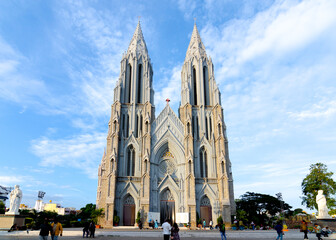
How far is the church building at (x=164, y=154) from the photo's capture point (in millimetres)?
33156

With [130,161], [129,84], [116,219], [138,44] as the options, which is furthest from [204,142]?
[138,44]

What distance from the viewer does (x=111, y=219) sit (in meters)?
31.0

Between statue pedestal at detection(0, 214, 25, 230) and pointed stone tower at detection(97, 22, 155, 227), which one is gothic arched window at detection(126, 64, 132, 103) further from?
statue pedestal at detection(0, 214, 25, 230)

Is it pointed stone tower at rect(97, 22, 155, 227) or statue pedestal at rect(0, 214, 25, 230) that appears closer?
statue pedestal at rect(0, 214, 25, 230)

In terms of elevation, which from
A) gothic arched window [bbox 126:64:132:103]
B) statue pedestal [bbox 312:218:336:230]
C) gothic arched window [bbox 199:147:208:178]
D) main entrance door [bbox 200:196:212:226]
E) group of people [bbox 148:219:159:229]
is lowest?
group of people [bbox 148:219:159:229]

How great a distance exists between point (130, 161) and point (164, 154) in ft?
15.9

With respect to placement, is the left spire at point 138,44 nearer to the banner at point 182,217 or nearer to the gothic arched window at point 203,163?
the gothic arched window at point 203,163

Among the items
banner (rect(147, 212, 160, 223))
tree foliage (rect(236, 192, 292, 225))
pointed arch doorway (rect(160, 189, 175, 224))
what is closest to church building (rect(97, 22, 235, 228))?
pointed arch doorway (rect(160, 189, 175, 224))

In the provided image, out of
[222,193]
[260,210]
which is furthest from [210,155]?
[260,210]

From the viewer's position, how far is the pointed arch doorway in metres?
34.2

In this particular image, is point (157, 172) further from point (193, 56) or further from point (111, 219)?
point (193, 56)

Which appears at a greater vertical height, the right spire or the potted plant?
the right spire

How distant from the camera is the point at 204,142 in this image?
3719cm

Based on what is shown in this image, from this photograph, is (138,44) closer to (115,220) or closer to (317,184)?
(115,220)
